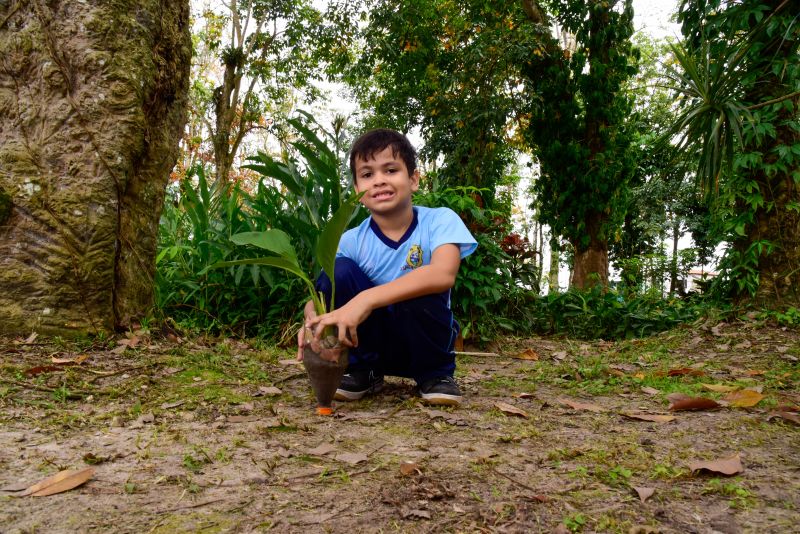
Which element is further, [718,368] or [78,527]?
[718,368]

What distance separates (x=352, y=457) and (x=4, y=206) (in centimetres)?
188

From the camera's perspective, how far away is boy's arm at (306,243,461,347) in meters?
1.79

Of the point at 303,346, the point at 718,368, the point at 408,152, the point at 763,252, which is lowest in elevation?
the point at 718,368

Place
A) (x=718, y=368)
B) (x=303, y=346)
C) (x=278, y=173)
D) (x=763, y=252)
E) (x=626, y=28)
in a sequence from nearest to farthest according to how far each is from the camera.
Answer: (x=303, y=346) < (x=278, y=173) < (x=718, y=368) < (x=763, y=252) < (x=626, y=28)

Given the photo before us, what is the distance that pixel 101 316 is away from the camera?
8.44ft

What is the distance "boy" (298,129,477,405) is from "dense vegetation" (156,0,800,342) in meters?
0.50

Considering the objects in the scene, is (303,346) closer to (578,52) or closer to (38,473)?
(38,473)

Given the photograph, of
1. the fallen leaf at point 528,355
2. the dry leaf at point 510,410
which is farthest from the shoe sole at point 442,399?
the fallen leaf at point 528,355

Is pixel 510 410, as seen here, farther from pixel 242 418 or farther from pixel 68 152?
pixel 68 152

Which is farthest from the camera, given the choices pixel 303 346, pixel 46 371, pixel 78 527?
pixel 46 371

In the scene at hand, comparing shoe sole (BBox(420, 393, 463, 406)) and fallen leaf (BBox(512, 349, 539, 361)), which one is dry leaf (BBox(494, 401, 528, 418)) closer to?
shoe sole (BBox(420, 393, 463, 406))

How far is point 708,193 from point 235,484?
13.7 feet

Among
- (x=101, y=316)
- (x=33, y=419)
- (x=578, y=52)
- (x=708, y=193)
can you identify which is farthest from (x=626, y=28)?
(x=33, y=419)

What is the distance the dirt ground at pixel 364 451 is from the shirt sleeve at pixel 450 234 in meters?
0.58
